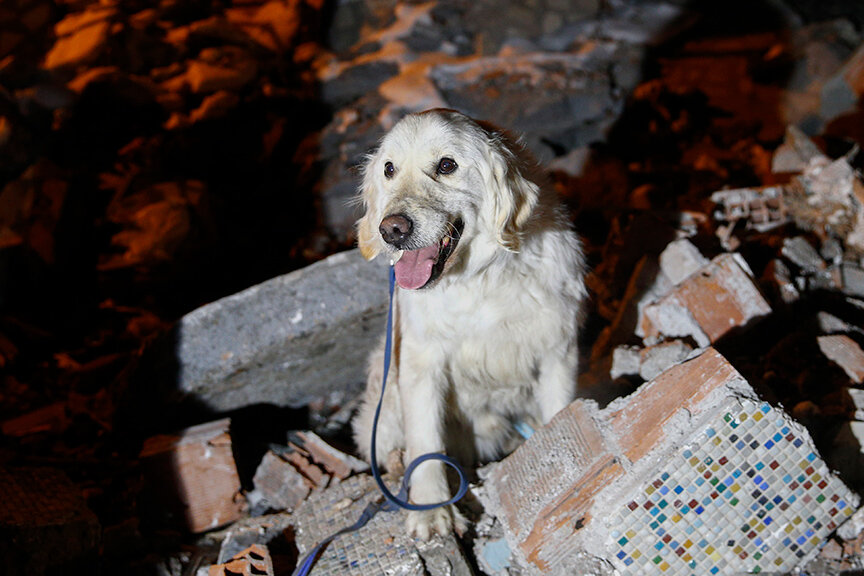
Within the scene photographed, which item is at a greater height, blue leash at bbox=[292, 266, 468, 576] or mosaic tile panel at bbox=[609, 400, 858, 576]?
mosaic tile panel at bbox=[609, 400, 858, 576]

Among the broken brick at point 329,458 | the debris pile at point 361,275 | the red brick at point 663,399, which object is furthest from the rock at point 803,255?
the broken brick at point 329,458

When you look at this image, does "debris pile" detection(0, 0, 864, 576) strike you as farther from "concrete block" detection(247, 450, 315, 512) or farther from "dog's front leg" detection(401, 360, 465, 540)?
"dog's front leg" detection(401, 360, 465, 540)

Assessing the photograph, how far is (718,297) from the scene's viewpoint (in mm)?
3281

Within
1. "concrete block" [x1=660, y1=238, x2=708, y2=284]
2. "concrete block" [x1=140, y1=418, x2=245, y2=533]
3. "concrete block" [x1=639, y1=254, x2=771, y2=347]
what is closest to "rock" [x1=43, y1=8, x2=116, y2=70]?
"concrete block" [x1=140, y1=418, x2=245, y2=533]

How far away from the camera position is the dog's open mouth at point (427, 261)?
8.11 ft

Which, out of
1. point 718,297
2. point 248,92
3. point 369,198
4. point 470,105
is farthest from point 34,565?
point 248,92

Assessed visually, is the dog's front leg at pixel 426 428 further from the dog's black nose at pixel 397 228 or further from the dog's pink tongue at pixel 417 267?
the dog's black nose at pixel 397 228

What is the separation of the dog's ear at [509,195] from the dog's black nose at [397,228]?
1.37ft

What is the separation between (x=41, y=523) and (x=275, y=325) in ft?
5.11

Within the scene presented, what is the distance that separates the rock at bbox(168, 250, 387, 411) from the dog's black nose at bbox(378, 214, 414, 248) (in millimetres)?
Result: 1391

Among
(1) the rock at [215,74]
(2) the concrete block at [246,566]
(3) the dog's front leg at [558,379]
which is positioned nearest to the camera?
(2) the concrete block at [246,566]

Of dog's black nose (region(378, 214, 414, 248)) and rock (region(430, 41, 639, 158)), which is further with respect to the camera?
rock (region(430, 41, 639, 158))

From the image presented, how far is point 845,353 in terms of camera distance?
314 centimetres

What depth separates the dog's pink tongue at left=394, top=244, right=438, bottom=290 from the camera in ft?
8.11
